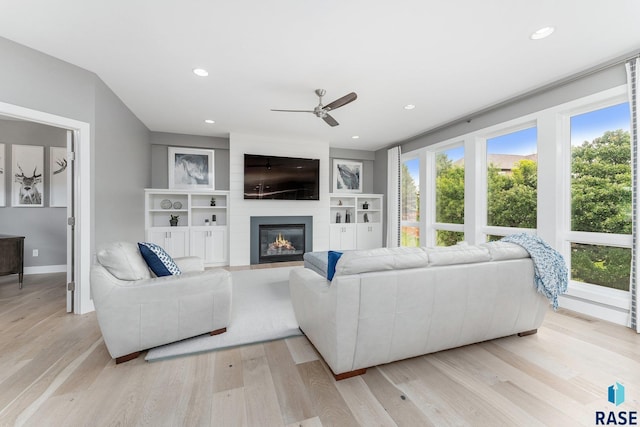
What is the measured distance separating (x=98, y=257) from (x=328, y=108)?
2609 millimetres

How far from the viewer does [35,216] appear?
168 inches

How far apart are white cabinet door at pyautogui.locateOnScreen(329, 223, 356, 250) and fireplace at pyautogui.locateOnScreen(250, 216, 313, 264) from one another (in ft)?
1.81

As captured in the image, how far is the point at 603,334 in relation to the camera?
93.0 inches

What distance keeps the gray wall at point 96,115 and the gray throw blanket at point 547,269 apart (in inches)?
167

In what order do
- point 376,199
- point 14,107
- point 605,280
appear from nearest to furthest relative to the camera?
point 14,107 → point 605,280 → point 376,199

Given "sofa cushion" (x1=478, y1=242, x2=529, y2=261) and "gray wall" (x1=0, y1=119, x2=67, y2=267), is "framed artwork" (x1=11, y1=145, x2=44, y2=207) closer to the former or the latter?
"gray wall" (x1=0, y1=119, x2=67, y2=267)

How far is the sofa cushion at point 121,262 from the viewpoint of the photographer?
1963 millimetres

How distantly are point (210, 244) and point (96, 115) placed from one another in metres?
2.86

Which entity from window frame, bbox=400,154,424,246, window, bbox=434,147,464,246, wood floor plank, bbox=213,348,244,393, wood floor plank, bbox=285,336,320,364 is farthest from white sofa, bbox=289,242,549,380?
window frame, bbox=400,154,424,246

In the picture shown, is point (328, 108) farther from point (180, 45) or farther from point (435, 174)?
point (435, 174)

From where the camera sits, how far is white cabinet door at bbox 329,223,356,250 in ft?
19.6

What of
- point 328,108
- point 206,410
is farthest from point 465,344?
point 328,108

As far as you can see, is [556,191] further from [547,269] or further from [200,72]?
[200,72]

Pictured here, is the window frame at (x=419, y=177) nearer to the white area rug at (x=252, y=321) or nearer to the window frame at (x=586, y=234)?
the window frame at (x=586, y=234)
